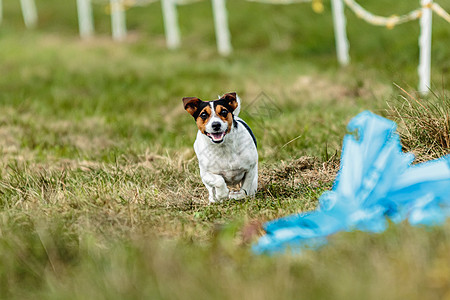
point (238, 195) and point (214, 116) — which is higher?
point (214, 116)

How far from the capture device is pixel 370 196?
3.34m

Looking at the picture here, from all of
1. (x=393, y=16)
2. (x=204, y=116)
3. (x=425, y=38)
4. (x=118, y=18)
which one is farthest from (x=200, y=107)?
(x=118, y=18)

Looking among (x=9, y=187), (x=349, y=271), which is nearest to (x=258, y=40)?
(x=9, y=187)

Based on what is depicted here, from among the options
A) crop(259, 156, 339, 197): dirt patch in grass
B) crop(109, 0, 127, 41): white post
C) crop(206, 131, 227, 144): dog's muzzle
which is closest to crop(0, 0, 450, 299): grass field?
crop(259, 156, 339, 197): dirt patch in grass

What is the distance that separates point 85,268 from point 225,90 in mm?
6157

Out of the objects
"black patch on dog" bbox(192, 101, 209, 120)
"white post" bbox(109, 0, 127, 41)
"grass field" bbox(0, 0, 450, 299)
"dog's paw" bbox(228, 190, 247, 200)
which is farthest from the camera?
"white post" bbox(109, 0, 127, 41)

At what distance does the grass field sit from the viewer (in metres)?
2.43

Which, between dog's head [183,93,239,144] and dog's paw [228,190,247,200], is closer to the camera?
dog's head [183,93,239,144]

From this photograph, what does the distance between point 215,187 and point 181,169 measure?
91 centimetres

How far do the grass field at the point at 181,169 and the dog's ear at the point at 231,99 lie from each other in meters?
0.71

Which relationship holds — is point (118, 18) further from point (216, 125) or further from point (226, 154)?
point (216, 125)

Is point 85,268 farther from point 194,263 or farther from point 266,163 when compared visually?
point 266,163

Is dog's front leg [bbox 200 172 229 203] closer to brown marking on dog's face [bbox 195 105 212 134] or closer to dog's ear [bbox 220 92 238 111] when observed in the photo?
brown marking on dog's face [bbox 195 105 212 134]

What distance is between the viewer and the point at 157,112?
27.5 ft
